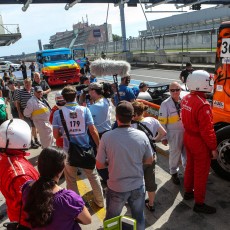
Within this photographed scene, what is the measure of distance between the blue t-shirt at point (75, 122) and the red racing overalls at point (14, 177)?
137 centimetres

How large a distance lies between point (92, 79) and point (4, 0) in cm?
1335

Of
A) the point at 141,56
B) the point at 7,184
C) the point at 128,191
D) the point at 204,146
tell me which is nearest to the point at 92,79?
the point at 204,146

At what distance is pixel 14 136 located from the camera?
224cm

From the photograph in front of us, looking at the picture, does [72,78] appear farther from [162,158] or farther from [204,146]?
[204,146]

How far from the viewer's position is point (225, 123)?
443 cm

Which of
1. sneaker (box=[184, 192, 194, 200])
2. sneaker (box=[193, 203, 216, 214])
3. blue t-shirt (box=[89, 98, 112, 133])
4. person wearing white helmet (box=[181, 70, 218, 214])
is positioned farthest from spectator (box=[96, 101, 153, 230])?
blue t-shirt (box=[89, 98, 112, 133])

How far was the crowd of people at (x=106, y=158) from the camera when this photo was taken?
73.6 inches

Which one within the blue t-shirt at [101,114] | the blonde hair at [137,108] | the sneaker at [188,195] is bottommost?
the sneaker at [188,195]

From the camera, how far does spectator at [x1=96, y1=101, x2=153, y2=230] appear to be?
2.66 metres

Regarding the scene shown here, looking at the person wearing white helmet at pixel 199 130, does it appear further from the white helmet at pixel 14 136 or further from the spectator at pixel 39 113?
the spectator at pixel 39 113

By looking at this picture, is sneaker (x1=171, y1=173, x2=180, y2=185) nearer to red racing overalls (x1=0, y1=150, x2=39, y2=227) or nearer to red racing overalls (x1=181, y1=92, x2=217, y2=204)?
red racing overalls (x1=181, y1=92, x2=217, y2=204)

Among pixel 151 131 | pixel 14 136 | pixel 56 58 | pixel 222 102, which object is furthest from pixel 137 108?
pixel 56 58

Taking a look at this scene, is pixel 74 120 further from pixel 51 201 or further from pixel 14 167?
pixel 51 201

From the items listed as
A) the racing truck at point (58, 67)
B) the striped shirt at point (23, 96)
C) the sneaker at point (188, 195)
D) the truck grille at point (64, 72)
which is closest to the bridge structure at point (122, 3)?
the racing truck at point (58, 67)
